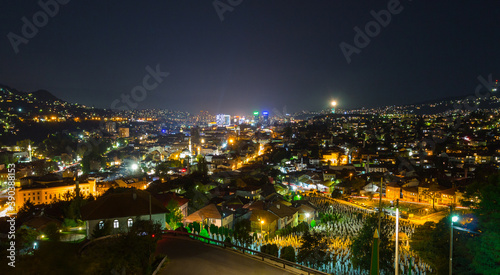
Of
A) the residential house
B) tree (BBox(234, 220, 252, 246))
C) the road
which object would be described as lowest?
tree (BBox(234, 220, 252, 246))

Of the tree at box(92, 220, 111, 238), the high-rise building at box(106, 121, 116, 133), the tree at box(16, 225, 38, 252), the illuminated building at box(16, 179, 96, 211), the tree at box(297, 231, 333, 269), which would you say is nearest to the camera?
the tree at box(16, 225, 38, 252)

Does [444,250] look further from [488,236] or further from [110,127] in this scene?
[110,127]

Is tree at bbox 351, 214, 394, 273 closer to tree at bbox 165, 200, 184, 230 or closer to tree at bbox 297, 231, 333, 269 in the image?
tree at bbox 297, 231, 333, 269

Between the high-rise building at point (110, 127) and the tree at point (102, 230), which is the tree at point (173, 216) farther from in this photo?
the high-rise building at point (110, 127)

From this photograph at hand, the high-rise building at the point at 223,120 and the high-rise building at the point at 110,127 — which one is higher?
the high-rise building at the point at 223,120

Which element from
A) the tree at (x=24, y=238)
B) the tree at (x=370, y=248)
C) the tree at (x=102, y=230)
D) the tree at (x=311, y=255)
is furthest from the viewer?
the tree at (x=311, y=255)

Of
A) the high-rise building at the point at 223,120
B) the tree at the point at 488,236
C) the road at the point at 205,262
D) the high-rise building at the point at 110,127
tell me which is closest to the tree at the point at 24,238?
the road at the point at 205,262

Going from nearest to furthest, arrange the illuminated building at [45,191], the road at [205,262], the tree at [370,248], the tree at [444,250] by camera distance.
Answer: the road at [205,262] < the tree at [444,250] < the tree at [370,248] < the illuminated building at [45,191]

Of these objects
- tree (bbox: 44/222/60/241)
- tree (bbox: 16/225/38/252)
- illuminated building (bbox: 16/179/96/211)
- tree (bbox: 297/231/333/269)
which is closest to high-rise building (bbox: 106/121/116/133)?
illuminated building (bbox: 16/179/96/211)

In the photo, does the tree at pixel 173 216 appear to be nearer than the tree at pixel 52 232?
No
